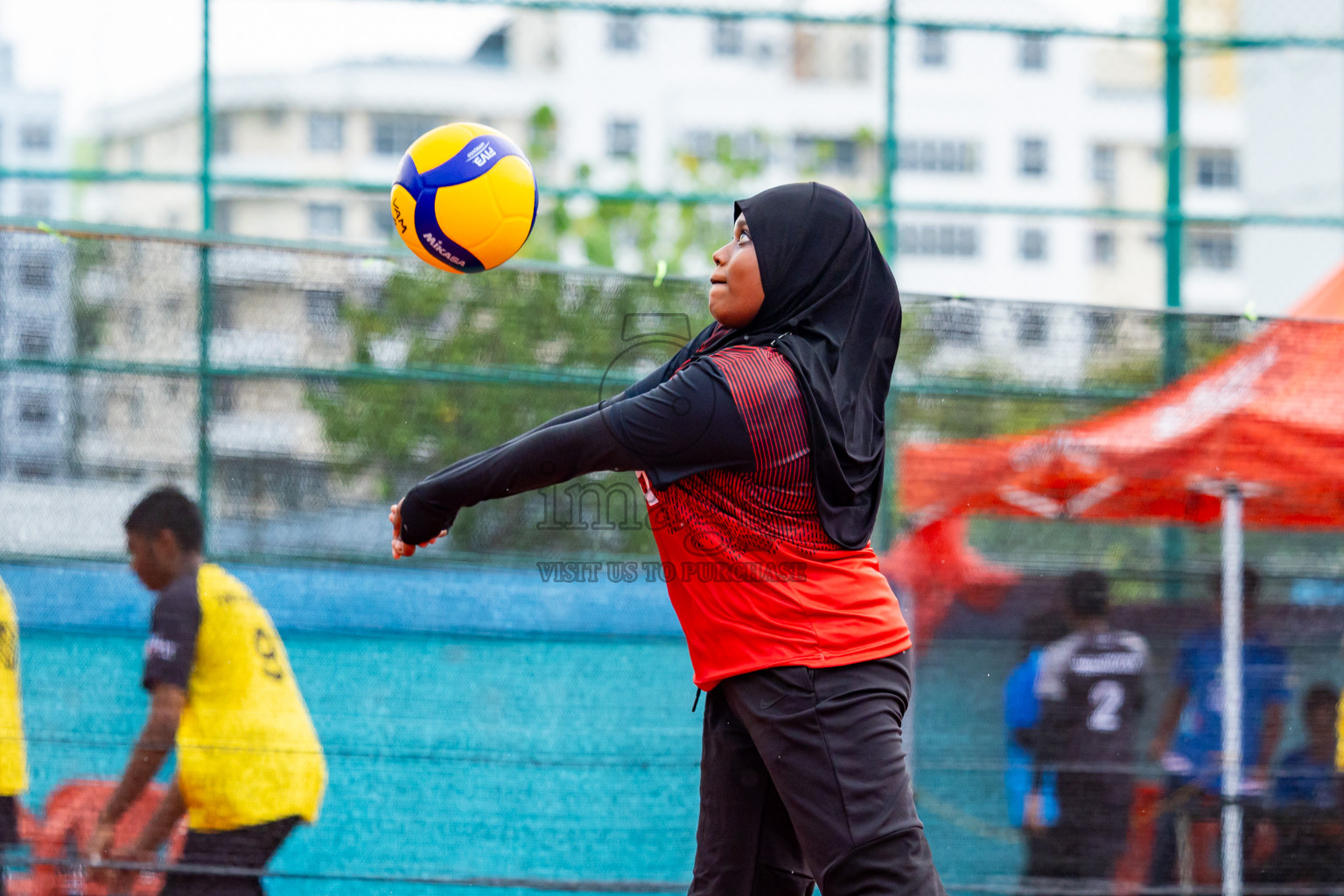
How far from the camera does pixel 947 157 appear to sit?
4547 centimetres

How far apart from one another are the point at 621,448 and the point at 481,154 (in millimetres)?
1287

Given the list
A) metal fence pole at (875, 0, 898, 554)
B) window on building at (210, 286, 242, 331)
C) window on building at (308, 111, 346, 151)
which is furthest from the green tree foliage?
window on building at (308, 111, 346, 151)

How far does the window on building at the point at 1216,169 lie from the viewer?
169ft

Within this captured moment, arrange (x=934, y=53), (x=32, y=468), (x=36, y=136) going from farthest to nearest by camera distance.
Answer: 1. (x=934, y=53)
2. (x=36, y=136)
3. (x=32, y=468)

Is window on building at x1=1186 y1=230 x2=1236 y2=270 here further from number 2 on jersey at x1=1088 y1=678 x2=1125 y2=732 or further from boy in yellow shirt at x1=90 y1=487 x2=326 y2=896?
boy in yellow shirt at x1=90 y1=487 x2=326 y2=896

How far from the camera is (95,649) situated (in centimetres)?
414

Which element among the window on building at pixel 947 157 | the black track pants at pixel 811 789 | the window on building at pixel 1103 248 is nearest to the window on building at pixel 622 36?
the window on building at pixel 947 157

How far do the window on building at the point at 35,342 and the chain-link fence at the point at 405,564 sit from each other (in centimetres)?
1

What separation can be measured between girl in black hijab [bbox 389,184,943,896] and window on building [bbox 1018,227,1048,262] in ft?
149

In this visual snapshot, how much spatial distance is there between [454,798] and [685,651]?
3.14ft

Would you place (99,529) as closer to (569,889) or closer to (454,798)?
(454,798)

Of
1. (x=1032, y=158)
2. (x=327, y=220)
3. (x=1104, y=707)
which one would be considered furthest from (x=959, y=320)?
(x=1032, y=158)

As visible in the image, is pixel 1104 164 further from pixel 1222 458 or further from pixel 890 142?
pixel 1222 458

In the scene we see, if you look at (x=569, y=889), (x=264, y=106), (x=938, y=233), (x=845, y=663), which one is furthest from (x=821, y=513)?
(x=938, y=233)
